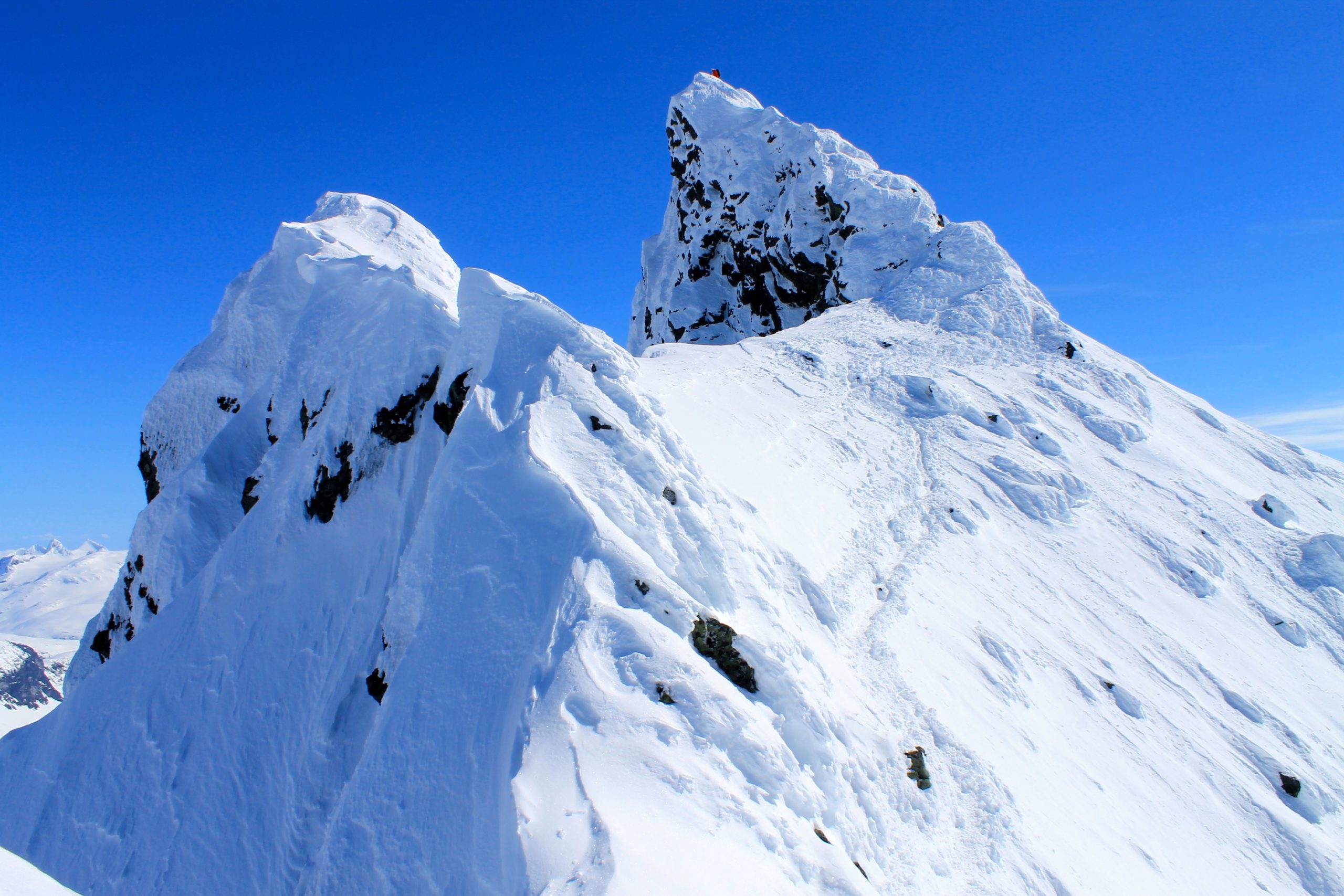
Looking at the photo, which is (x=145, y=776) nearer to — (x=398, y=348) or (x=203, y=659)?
(x=203, y=659)

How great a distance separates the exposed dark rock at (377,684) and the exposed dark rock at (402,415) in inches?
227

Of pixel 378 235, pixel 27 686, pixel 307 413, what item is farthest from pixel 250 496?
pixel 27 686

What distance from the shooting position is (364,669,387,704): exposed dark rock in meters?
11.6

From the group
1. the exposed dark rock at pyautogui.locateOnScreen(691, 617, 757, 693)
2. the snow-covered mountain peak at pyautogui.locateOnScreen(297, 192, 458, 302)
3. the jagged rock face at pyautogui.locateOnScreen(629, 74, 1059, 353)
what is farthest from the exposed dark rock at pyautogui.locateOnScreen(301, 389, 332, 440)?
the jagged rock face at pyautogui.locateOnScreen(629, 74, 1059, 353)

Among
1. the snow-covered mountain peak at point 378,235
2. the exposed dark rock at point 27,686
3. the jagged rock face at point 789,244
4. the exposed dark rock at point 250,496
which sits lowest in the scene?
the exposed dark rock at point 27,686

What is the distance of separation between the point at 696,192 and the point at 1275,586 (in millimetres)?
44620

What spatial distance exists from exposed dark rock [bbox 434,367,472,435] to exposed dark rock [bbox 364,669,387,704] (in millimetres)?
5337

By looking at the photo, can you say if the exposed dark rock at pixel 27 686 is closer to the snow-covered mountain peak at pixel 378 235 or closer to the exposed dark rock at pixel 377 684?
the snow-covered mountain peak at pixel 378 235

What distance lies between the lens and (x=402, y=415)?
1566 cm

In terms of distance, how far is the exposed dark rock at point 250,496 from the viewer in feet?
62.1

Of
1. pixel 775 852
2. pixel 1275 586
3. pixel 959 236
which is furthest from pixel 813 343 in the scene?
pixel 775 852

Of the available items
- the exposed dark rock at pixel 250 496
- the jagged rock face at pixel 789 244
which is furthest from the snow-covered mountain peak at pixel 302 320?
the jagged rock face at pixel 789 244

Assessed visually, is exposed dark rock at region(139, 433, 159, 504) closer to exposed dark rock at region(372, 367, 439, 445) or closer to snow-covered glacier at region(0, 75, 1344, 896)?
snow-covered glacier at region(0, 75, 1344, 896)

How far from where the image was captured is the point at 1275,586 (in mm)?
21141
